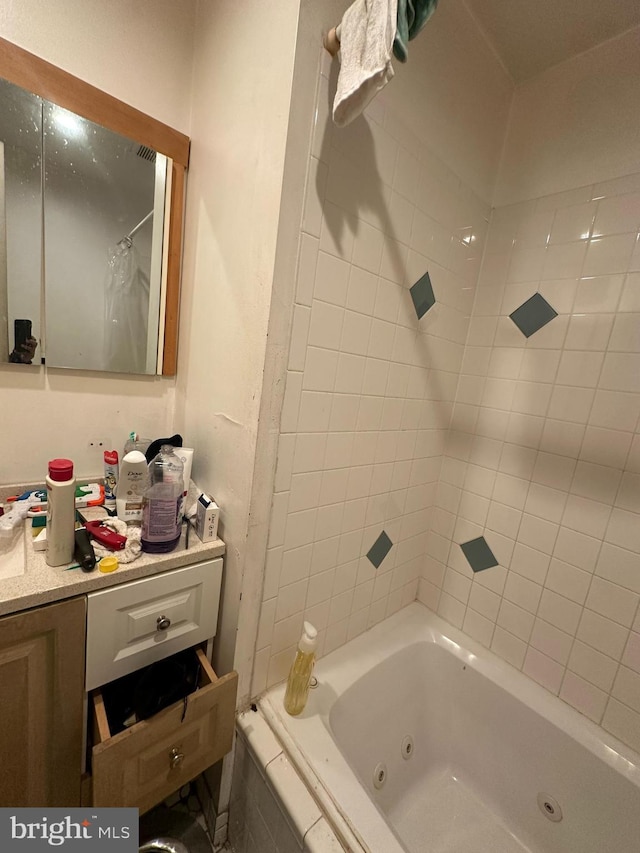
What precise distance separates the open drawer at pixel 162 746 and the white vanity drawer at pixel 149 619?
8 cm

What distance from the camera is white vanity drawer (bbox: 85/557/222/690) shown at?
707 mm

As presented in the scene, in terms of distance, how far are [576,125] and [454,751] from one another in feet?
6.90

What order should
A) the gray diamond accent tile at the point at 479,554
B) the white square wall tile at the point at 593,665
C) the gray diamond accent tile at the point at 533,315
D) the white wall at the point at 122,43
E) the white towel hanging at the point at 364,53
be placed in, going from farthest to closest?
A: 1. the gray diamond accent tile at the point at 479,554
2. the gray diamond accent tile at the point at 533,315
3. the white square wall tile at the point at 593,665
4. the white wall at the point at 122,43
5. the white towel hanging at the point at 364,53

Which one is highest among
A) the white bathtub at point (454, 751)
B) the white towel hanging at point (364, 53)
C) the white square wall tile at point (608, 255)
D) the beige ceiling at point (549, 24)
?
the beige ceiling at point (549, 24)

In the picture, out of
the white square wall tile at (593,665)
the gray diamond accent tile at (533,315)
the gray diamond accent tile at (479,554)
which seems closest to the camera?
the white square wall tile at (593,665)

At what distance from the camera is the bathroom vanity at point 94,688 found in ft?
2.06

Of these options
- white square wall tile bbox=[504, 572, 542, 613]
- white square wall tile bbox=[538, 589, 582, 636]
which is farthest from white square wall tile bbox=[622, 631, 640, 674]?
white square wall tile bbox=[504, 572, 542, 613]

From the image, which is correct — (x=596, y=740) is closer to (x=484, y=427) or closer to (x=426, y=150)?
(x=484, y=427)

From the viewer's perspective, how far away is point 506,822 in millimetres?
1067

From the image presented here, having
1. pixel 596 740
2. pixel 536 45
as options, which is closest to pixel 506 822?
pixel 596 740

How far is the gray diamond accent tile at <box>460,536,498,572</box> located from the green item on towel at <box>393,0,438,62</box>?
4.40 ft

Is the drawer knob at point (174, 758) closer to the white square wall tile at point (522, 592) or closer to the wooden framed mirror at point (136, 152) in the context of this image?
the wooden framed mirror at point (136, 152)

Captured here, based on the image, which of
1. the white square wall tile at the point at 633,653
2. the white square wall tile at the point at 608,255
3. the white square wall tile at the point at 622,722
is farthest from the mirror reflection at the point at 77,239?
the white square wall tile at the point at 622,722

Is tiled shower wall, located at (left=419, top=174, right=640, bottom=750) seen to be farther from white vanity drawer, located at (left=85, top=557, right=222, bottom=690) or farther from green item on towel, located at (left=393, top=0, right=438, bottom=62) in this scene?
white vanity drawer, located at (left=85, top=557, right=222, bottom=690)
